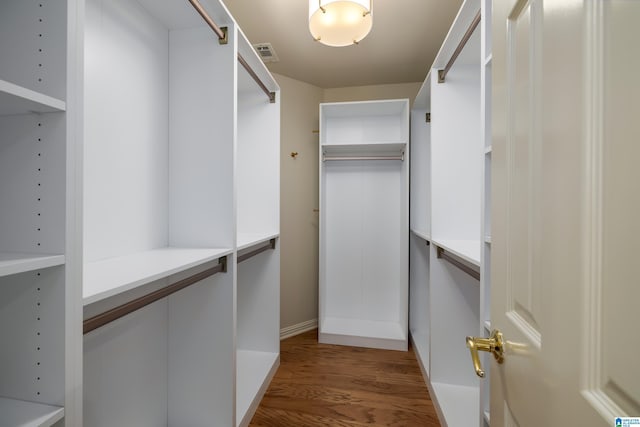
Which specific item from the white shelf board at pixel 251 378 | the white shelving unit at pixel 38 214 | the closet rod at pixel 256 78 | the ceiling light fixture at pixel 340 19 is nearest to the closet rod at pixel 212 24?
the closet rod at pixel 256 78

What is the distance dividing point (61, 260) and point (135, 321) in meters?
0.89

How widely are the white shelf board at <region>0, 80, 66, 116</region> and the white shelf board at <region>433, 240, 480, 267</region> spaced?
1373mm

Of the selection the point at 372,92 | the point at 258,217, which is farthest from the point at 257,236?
the point at 372,92

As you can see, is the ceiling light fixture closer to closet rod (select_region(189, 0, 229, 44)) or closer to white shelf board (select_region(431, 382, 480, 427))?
closet rod (select_region(189, 0, 229, 44))

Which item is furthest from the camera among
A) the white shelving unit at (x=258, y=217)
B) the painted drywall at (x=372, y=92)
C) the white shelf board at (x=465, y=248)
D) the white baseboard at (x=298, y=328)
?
the painted drywall at (x=372, y=92)

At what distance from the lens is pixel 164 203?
4.91 ft

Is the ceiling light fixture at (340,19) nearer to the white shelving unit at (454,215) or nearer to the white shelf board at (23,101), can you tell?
the white shelving unit at (454,215)

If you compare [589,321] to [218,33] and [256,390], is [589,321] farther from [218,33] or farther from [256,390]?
[256,390]

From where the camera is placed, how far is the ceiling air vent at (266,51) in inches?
91.8

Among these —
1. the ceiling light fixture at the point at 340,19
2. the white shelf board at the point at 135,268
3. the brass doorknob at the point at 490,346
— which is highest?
the ceiling light fixture at the point at 340,19

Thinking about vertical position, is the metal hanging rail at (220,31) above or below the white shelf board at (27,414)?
above

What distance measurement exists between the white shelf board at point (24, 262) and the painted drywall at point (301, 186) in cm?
226

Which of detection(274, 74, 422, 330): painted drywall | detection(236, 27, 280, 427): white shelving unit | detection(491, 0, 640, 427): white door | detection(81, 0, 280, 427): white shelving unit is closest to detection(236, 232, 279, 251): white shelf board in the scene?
detection(236, 27, 280, 427): white shelving unit

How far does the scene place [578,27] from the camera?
401mm
